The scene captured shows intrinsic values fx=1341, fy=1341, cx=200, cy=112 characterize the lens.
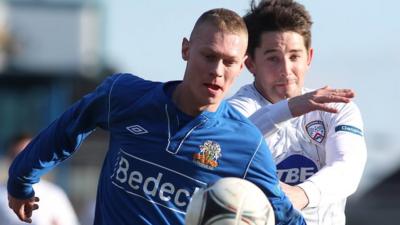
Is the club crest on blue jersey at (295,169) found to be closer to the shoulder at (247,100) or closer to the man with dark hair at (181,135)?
the shoulder at (247,100)

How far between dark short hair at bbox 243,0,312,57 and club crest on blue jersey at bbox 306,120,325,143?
1.69 ft

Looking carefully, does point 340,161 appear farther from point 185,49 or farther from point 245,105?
point 185,49

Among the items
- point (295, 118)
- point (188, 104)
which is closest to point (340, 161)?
point (295, 118)

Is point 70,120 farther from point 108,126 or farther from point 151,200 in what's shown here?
point 151,200

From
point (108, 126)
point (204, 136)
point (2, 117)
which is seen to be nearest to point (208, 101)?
point (204, 136)

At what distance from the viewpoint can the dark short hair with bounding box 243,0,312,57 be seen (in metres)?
8.93

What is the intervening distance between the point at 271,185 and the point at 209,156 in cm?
40

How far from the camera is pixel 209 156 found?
7848 millimetres

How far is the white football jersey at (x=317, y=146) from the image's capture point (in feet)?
27.4

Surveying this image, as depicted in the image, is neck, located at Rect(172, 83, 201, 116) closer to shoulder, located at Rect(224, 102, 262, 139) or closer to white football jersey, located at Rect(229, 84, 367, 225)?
shoulder, located at Rect(224, 102, 262, 139)

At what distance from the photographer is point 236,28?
7840 millimetres

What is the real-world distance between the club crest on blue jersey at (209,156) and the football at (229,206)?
551mm

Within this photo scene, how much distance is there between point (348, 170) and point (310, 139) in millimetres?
516

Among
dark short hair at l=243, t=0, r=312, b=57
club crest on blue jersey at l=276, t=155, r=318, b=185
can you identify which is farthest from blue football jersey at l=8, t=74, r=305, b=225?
dark short hair at l=243, t=0, r=312, b=57
